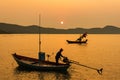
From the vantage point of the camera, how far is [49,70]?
45688 mm

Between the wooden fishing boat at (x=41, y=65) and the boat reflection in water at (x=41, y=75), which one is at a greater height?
the wooden fishing boat at (x=41, y=65)

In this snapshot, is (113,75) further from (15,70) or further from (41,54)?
(15,70)

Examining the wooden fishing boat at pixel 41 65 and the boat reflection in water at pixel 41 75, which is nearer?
the boat reflection in water at pixel 41 75

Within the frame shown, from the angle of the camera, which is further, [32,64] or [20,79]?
[32,64]

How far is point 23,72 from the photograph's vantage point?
152 feet

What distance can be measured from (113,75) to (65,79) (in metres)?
7.79

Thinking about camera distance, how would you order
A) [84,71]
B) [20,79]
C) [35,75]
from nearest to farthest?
[20,79] < [35,75] < [84,71]

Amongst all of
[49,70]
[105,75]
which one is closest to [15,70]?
[49,70]

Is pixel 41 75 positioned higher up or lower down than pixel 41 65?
lower down

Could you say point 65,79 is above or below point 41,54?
below

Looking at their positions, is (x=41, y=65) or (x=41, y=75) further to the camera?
(x=41, y=65)

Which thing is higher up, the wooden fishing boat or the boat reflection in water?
the wooden fishing boat

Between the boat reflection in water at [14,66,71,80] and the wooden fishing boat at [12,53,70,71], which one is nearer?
the boat reflection in water at [14,66,71,80]

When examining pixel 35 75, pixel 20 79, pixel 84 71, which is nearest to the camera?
pixel 20 79
